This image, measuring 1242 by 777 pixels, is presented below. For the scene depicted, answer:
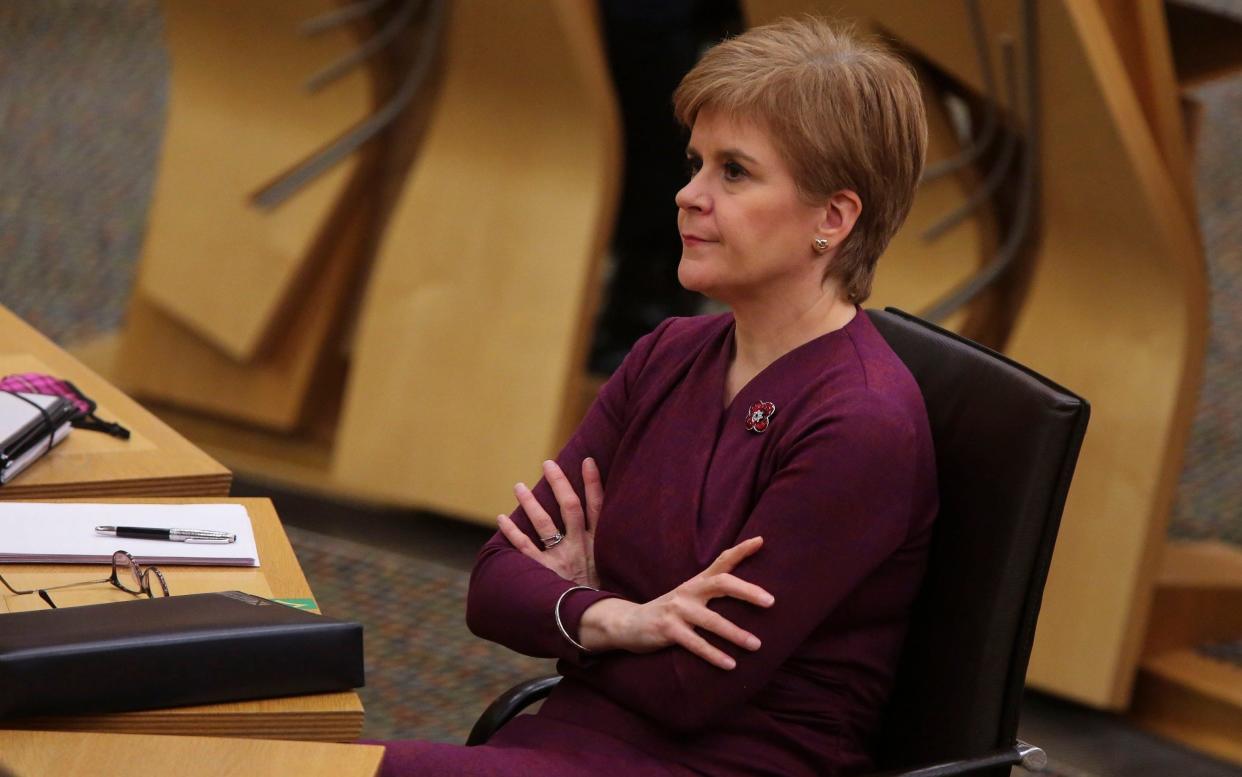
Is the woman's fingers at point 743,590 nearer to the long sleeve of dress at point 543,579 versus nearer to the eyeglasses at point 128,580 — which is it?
the long sleeve of dress at point 543,579

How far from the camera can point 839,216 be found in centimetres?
180

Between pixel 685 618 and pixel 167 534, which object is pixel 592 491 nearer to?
pixel 685 618

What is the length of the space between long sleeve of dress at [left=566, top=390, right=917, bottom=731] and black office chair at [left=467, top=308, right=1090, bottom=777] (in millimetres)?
106

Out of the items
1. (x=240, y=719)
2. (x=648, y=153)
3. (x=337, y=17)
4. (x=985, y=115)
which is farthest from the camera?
(x=648, y=153)

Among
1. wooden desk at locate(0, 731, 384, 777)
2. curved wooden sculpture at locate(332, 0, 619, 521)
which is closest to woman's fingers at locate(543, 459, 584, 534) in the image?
wooden desk at locate(0, 731, 384, 777)

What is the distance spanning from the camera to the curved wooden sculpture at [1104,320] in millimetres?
3191

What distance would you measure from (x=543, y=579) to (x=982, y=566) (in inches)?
18.2

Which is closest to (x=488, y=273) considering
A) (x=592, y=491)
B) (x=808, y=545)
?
(x=592, y=491)

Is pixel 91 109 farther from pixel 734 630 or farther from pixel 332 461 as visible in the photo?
pixel 734 630

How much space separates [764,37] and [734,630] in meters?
0.62

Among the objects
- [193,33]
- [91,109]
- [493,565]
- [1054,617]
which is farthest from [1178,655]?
[91,109]

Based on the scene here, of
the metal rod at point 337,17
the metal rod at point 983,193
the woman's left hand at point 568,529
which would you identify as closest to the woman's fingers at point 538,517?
the woman's left hand at point 568,529

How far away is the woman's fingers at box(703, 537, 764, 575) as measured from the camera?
166cm

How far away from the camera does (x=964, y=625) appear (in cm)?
173
